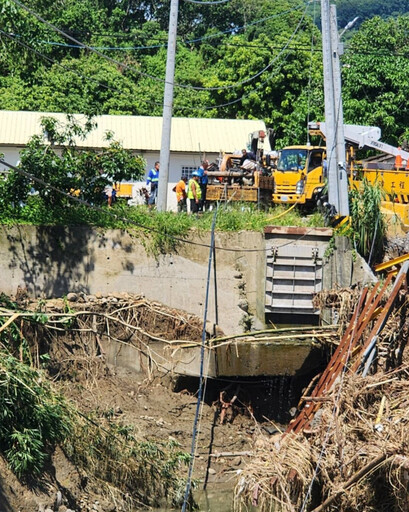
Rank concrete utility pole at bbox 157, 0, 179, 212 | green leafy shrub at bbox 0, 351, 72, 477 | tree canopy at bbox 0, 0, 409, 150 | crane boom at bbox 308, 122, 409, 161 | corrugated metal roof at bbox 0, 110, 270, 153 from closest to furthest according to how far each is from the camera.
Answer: green leafy shrub at bbox 0, 351, 72, 477
concrete utility pole at bbox 157, 0, 179, 212
crane boom at bbox 308, 122, 409, 161
corrugated metal roof at bbox 0, 110, 270, 153
tree canopy at bbox 0, 0, 409, 150

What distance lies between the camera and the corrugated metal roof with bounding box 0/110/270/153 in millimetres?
35438

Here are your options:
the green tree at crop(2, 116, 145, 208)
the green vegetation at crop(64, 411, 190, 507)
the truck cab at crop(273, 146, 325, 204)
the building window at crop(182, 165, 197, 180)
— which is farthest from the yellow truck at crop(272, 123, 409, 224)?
the green vegetation at crop(64, 411, 190, 507)

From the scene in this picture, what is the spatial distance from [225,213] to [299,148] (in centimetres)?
572

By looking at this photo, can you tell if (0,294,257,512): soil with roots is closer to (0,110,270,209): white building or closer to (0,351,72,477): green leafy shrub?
(0,351,72,477): green leafy shrub

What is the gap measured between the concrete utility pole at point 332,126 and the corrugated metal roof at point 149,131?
12278 mm

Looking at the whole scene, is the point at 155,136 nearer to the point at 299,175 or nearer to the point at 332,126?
the point at 299,175

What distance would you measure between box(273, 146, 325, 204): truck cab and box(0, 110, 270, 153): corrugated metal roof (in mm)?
8076

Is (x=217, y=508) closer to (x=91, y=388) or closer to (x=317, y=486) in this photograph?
(x=91, y=388)

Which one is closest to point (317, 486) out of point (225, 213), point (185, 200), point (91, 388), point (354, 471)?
point (354, 471)

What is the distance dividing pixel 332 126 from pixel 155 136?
47.3ft

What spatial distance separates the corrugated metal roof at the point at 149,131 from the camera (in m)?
35.4

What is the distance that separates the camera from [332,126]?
2269 centimetres

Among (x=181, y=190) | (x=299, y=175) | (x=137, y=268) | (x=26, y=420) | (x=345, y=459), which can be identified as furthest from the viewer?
(x=299, y=175)

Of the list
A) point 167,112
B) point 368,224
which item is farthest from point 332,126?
point 167,112
